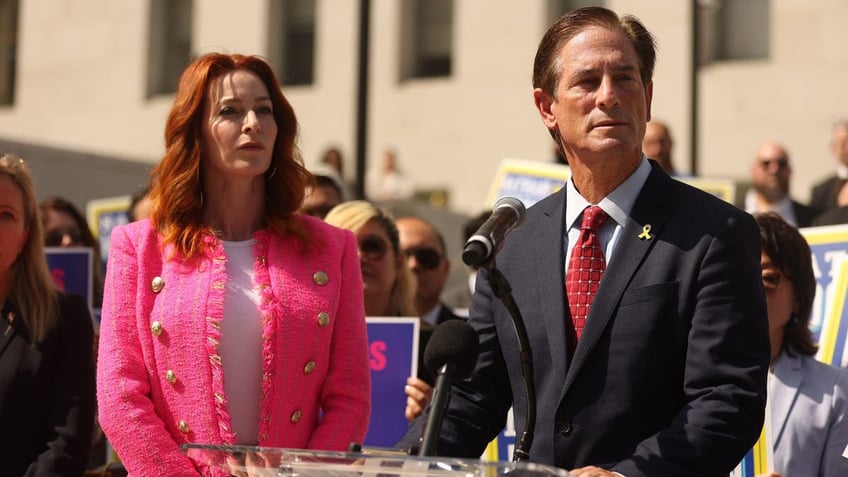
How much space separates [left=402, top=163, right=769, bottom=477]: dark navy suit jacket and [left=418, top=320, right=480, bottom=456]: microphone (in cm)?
55

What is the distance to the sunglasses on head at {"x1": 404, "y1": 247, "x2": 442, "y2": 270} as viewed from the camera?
8391mm

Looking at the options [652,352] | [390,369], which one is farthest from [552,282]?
[390,369]

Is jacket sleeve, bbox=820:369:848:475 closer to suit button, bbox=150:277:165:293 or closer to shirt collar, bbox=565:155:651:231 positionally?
shirt collar, bbox=565:155:651:231

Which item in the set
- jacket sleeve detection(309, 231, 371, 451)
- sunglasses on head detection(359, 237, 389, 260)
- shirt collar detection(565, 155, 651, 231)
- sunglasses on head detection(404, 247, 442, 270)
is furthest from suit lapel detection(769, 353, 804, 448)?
sunglasses on head detection(404, 247, 442, 270)

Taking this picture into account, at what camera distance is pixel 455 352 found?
3.69 metres

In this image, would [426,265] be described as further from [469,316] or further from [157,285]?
[469,316]

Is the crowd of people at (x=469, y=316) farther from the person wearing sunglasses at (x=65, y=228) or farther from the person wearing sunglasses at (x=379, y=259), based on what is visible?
the person wearing sunglasses at (x=65, y=228)

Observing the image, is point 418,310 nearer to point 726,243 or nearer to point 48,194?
point 726,243

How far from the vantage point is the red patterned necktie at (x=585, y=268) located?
431 cm

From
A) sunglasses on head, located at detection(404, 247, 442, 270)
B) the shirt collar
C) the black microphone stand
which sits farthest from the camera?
sunglasses on head, located at detection(404, 247, 442, 270)

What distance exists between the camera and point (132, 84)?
2872 centimetres

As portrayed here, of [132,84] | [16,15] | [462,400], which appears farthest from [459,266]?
[16,15]

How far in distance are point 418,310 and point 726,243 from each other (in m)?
4.16

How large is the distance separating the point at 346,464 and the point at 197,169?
6.20ft
